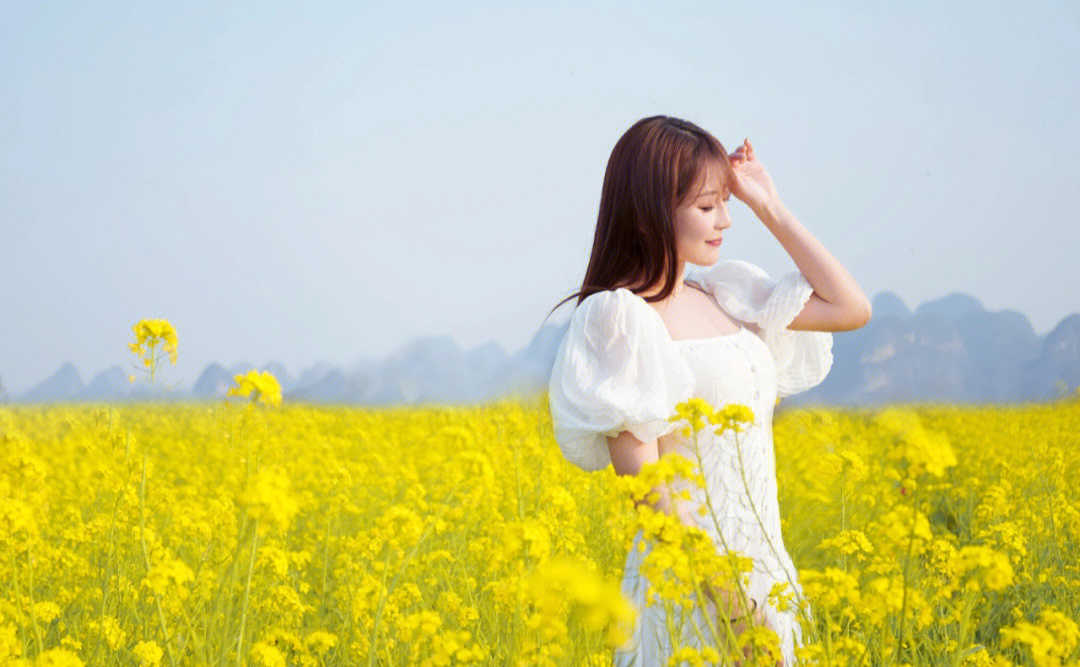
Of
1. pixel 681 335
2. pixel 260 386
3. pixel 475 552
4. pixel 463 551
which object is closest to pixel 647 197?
pixel 681 335

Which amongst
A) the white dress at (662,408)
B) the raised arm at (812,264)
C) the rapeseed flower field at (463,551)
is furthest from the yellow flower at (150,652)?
the raised arm at (812,264)

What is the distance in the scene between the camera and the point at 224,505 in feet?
9.18

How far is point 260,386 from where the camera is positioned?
1.78m

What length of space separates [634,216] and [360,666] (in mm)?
1369

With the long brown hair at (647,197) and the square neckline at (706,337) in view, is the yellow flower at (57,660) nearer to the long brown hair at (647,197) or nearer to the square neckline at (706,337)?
the long brown hair at (647,197)

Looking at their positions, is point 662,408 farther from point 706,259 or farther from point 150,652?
point 150,652

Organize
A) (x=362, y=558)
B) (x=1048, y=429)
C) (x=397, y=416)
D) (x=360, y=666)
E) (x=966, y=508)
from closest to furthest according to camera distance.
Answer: (x=360, y=666), (x=362, y=558), (x=966, y=508), (x=1048, y=429), (x=397, y=416)

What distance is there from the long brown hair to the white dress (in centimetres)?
10

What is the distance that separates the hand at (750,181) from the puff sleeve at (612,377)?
36cm

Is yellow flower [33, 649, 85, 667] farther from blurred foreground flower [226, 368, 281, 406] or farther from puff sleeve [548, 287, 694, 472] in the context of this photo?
puff sleeve [548, 287, 694, 472]

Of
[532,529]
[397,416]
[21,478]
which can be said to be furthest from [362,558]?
[397,416]

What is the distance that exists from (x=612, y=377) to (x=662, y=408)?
104 mm

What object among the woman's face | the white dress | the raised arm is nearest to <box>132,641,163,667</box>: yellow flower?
the white dress

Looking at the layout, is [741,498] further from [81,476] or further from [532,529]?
[81,476]
